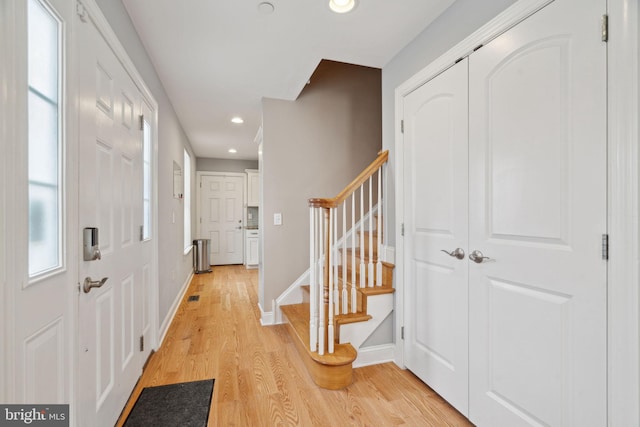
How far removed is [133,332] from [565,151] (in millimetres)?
2536

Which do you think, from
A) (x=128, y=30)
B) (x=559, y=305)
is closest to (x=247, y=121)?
(x=128, y=30)

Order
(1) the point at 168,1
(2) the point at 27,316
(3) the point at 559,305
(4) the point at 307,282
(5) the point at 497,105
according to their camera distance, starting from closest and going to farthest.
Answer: (2) the point at 27,316
(3) the point at 559,305
(5) the point at 497,105
(1) the point at 168,1
(4) the point at 307,282

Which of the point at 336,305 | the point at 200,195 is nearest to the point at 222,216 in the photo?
the point at 200,195

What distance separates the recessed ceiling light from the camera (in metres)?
1.75

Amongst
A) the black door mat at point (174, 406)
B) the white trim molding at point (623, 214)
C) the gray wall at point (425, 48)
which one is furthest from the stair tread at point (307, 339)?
the white trim molding at point (623, 214)

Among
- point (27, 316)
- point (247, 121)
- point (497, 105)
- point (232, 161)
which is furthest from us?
point (232, 161)

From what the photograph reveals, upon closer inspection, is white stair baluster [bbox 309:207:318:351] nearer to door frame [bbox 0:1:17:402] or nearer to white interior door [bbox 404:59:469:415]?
white interior door [bbox 404:59:469:415]

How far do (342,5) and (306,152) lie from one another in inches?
65.2

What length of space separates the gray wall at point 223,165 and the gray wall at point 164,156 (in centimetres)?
262

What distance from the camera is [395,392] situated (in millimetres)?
1908

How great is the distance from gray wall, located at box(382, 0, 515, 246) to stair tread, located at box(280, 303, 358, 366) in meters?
0.87

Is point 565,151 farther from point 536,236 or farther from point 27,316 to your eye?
point 27,316

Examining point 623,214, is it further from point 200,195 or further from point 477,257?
point 200,195

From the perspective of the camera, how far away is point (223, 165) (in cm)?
679
